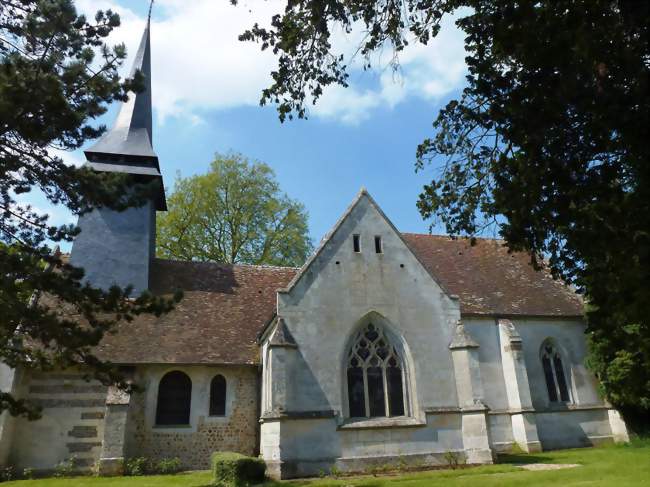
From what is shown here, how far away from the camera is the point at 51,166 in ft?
28.3

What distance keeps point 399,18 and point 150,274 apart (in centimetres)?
1557

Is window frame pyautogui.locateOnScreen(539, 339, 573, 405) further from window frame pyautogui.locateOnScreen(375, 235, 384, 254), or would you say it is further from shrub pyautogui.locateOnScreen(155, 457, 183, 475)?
shrub pyautogui.locateOnScreen(155, 457, 183, 475)

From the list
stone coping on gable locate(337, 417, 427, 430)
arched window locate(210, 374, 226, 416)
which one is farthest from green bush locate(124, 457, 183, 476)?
stone coping on gable locate(337, 417, 427, 430)

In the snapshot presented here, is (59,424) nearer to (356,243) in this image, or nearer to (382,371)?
(382,371)

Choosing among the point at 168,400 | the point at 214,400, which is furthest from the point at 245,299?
the point at 168,400

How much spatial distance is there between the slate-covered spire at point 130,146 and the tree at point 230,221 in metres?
5.12

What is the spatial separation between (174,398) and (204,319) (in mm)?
3105

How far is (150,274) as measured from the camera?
65.9ft

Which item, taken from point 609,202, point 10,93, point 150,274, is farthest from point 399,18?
point 150,274

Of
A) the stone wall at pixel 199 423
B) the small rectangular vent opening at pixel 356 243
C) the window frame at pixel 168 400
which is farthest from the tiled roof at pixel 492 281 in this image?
the window frame at pixel 168 400

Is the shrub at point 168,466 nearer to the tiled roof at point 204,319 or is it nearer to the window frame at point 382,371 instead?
the tiled roof at point 204,319

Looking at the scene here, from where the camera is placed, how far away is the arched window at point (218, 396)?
53.8 ft

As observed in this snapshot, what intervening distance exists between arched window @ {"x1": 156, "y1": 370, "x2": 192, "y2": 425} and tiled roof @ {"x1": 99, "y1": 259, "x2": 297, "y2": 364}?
33.5 inches

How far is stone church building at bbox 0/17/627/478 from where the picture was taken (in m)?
14.4
